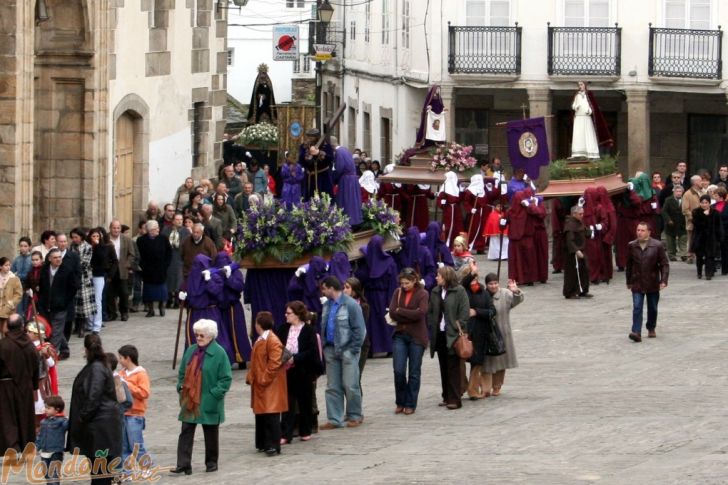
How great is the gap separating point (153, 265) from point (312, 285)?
572 cm

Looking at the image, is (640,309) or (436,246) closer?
(640,309)

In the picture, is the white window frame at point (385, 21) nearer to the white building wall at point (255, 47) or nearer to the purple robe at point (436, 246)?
the white building wall at point (255, 47)

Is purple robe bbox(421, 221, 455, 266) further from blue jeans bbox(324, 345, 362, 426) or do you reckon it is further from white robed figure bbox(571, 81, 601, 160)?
white robed figure bbox(571, 81, 601, 160)

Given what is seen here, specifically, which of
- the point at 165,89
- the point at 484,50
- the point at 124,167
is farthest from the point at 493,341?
the point at 484,50

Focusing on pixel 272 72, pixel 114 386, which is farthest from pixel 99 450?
pixel 272 72

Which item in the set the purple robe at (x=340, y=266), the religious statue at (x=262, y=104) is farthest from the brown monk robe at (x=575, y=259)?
the religious statue at (x=262, y=104)

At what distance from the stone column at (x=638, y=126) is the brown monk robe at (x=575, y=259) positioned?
12398 mm

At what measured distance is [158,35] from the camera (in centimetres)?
3275

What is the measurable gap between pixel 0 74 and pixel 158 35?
6.76 meters

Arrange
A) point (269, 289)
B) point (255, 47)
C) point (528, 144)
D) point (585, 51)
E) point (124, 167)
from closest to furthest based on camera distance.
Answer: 1. point (269, 289)
2. point (528, 144)
3. point (124, 167)
4. point (585, 51)
5. point (255, 47)

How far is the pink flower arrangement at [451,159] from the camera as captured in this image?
32.4 m

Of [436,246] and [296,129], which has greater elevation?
[296,129]

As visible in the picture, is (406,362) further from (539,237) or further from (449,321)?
(539,237)

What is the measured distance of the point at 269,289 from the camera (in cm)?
2278
